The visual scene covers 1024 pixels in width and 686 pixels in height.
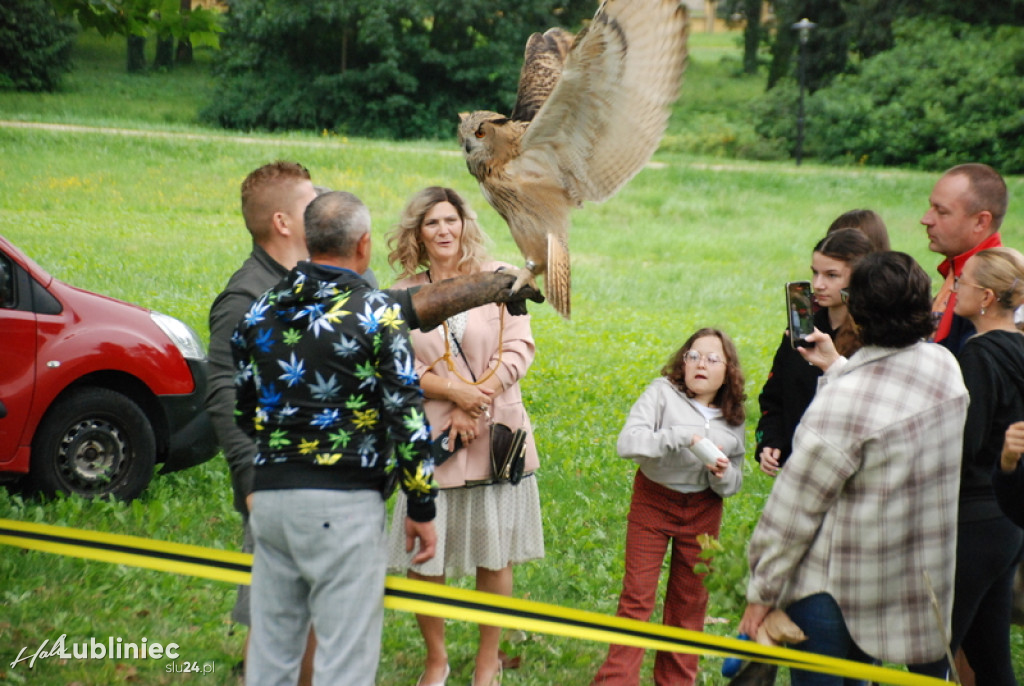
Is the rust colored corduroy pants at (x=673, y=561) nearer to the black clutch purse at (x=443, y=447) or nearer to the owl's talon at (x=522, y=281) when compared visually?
the black clutch purse at (x=443, y=447)

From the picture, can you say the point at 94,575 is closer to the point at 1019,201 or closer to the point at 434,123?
the point at 1019,201

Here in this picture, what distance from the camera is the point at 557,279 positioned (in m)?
3.53

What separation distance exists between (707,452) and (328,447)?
164 centimetres

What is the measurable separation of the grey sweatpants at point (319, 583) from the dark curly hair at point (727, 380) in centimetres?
174

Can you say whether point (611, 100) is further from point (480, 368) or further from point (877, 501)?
point (877, 501)

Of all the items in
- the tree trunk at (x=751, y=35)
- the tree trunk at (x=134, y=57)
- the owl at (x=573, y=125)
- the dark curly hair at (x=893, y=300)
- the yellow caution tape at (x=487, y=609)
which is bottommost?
the yellow caution tape at (x=487, y=609)

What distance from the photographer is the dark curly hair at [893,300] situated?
2598 mm

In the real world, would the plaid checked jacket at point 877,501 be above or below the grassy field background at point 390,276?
above

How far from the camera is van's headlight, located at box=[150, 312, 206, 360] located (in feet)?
18.3

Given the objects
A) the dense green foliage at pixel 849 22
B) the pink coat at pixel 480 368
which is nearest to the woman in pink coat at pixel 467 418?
the pink coat at pixel 480 368

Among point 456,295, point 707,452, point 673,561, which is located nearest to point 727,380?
point 707,452

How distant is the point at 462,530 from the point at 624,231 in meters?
15.9

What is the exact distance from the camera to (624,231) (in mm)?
19312

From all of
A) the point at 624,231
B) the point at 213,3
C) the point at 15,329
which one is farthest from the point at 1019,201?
the point at 213,3
